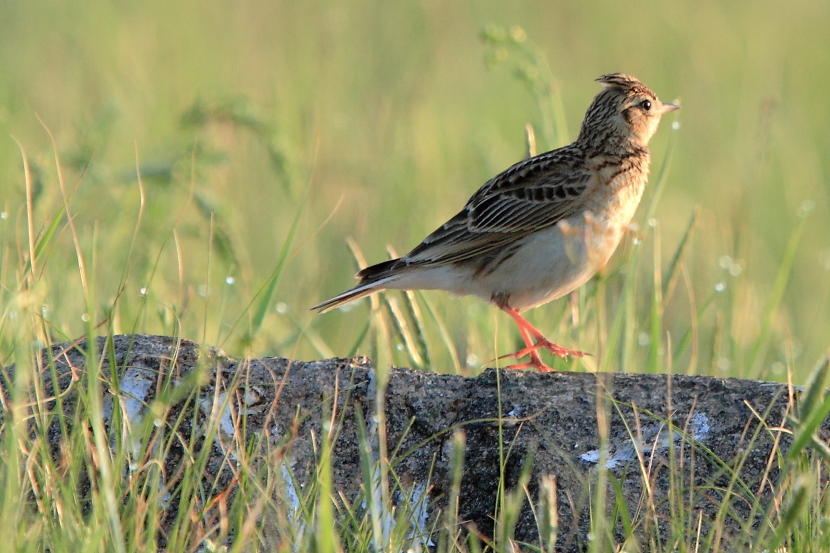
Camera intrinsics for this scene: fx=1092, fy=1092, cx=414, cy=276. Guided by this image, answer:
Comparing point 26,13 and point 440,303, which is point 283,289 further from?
point 26,13

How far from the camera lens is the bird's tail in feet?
19.9

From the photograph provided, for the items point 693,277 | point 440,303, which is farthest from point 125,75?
point 693,277

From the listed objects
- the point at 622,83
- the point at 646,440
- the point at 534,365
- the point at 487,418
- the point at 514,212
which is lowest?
the point at 646,440

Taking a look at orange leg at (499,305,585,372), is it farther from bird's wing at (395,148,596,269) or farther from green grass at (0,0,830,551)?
bird's wing at (395,148,596,269)

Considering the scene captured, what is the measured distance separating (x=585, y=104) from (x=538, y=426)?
10.3 meters

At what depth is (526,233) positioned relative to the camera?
20.8ft

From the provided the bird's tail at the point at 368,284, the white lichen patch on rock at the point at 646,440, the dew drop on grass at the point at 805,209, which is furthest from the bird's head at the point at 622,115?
the white lichen patch on rock at the point at 646,440

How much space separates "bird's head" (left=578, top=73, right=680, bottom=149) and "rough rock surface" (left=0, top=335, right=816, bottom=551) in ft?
8.82

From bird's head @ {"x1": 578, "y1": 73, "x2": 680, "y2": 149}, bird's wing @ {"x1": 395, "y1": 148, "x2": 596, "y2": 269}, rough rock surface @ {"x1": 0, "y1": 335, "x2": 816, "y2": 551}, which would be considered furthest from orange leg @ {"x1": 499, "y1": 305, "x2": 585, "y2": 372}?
bird's head @ {"x1": 578, "y1": 73, "x2": 680, "y2": 149}

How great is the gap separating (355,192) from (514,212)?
3.84 metres

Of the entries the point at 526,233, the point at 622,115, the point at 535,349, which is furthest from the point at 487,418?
the point at 622,115

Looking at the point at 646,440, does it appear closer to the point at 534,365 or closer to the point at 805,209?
the point at 534,365

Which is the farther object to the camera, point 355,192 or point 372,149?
point 372,149

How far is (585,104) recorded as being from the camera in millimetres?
13914
